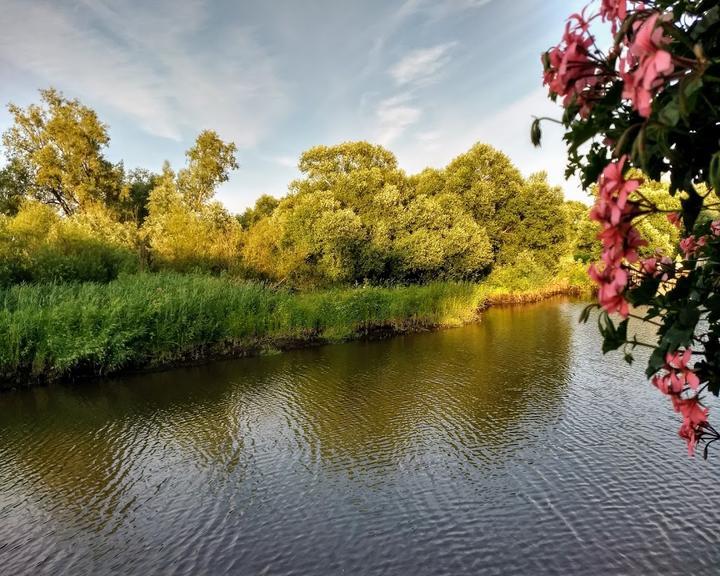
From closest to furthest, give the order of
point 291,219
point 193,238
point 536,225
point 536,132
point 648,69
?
point 648,69, point 536,132, point 193,238, point 291,219, point 536,225

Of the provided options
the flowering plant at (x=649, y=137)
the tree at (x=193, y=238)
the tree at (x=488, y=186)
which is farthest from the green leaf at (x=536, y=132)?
the tree at (x=488, y=186)

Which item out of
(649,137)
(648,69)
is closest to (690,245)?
(649,137)

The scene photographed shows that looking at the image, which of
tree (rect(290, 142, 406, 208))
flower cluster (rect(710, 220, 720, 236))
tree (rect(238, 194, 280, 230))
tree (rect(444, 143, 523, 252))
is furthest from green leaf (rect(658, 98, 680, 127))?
tree (rect(238, 194, 280, 230))

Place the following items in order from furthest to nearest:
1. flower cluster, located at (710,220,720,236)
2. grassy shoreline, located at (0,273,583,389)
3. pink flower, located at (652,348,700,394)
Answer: grassy shoreline, located at (0,273,583,389) → flower cluster, located at (710,220,720,236) → pink flower, located at (652,348,700,394)

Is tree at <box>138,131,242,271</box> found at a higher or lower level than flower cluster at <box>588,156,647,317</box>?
higher

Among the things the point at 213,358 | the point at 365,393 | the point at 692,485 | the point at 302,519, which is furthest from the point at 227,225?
the point at 692,485

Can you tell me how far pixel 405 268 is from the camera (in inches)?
773

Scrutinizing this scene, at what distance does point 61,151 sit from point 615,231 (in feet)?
101

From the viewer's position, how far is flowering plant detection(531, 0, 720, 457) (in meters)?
1.01

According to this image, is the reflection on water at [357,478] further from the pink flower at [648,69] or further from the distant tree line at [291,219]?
the distant tree line at [291,219]

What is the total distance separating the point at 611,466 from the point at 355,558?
10.1 feet

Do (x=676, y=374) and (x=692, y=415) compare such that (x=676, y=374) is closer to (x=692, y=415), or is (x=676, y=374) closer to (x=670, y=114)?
(x=692, y=415)

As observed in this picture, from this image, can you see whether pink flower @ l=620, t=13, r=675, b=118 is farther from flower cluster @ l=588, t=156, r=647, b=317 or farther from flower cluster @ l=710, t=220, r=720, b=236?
flower cluster @ l=710, t=220, r=720, b=236

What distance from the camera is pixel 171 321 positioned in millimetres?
11523
